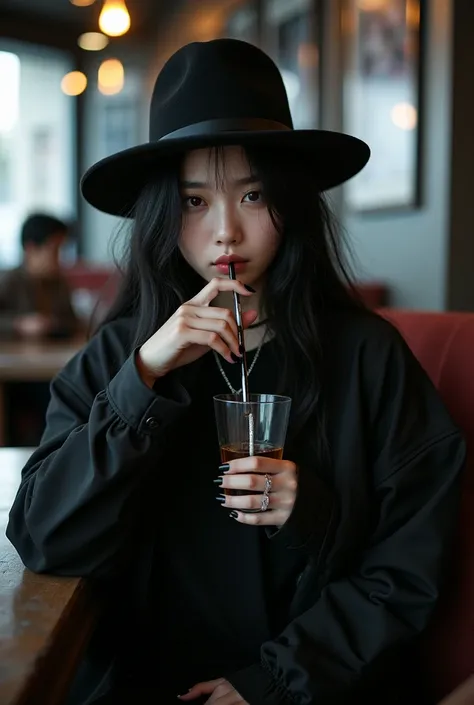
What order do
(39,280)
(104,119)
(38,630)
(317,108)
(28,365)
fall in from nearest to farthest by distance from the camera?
(38,630) → (28,365) → (39,280) → (317,108) → (104,119)

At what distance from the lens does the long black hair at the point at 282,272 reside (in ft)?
3.87

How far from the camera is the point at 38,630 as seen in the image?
80 centimetres

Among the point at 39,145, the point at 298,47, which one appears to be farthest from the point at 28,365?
the point at 39,145

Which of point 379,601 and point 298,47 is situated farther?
point 298,47

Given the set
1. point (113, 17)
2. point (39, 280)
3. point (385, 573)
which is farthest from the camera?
point (39, 280)

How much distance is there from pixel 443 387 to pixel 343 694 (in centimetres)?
49

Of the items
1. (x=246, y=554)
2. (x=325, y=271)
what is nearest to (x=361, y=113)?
(x=325, y=271)

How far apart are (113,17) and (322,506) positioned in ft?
8.70

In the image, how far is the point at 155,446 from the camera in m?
1.00

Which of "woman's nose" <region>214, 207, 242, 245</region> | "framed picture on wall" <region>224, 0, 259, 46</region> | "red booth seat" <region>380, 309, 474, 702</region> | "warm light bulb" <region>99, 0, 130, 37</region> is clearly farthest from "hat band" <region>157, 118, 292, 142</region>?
"framed picture on wall" <region>224, 0, 259, 46</region>

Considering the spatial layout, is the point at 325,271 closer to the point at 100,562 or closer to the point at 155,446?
the point at 155,446

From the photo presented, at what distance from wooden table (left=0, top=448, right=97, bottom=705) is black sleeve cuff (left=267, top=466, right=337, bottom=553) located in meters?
0.26

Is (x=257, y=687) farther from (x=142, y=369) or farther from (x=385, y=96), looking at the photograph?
(x=385, y=96)

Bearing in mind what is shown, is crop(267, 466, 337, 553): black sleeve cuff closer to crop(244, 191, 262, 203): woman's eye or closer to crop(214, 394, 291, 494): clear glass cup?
crop(214, 394, 291, 494): clear glass cup
